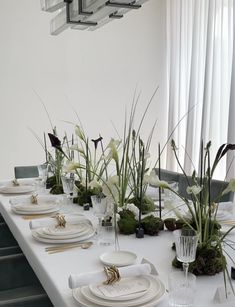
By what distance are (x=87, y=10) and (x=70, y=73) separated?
7.18ft

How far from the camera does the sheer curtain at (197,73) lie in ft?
12.7

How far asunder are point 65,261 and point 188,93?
134 inches

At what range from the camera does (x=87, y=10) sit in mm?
2523

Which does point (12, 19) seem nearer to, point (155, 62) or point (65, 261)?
point (155, 62)

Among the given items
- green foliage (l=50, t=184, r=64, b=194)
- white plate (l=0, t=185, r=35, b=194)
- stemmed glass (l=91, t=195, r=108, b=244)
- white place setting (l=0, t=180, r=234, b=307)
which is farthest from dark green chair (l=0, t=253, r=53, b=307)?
white plate (l=0, t=185, r=35, b=194)

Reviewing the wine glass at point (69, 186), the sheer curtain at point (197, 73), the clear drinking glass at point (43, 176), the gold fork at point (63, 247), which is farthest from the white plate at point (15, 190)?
the sheer curtain at point (197, 73)

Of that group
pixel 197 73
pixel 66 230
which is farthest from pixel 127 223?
pixel 197 73

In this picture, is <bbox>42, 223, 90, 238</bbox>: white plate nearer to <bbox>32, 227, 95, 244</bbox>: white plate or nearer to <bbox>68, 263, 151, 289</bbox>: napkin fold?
<bbox>32, 227, 95, 244</bbox>: white plate

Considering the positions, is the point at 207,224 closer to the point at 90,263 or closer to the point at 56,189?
the point at 90,263

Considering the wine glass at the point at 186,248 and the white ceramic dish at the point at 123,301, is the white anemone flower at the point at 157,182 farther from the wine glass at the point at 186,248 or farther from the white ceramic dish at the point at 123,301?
the white ceramic dish at the point at 123,301

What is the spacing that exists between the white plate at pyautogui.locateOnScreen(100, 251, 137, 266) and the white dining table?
3 centimetres

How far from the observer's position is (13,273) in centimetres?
173

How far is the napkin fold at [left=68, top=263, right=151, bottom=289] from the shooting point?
1122 mm

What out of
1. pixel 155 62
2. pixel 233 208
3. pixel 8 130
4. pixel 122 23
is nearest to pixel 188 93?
pixel 155 62
